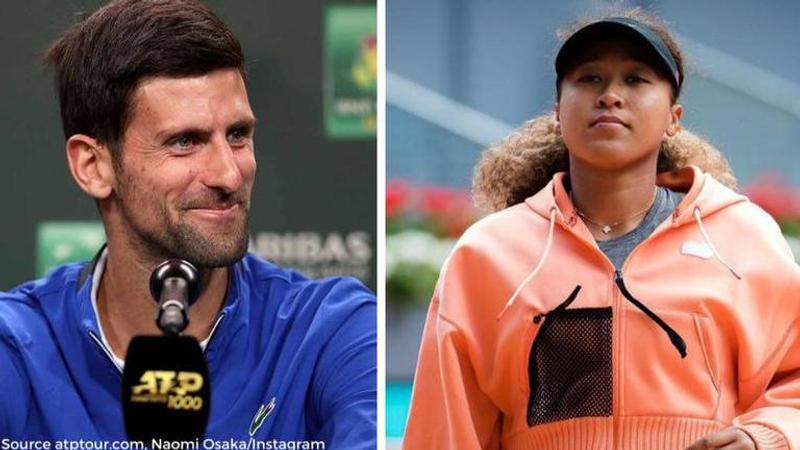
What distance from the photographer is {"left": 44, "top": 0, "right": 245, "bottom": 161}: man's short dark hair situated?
8.22ft

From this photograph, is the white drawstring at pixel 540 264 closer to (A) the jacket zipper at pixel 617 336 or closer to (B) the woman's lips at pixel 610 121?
(A) the jacket zipper at pixel 617 336

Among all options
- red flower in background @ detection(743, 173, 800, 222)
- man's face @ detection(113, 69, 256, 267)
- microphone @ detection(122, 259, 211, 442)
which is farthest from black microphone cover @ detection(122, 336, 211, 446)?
red flower in background @ detection(743, 173, 800, 222)

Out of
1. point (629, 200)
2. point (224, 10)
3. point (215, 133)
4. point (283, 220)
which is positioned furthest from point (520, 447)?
point (224, 10)

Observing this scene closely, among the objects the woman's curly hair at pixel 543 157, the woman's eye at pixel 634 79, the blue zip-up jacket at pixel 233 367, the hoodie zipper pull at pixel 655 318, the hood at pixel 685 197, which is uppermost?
the woman's eye at pixel 634 79

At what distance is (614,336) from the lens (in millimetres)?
2326

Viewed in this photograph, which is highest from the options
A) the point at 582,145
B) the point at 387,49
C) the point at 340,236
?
the point at 387,49

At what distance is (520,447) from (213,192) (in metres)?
0.77

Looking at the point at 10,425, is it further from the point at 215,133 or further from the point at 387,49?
the point at 387,49

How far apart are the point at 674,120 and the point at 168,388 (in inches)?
40.8

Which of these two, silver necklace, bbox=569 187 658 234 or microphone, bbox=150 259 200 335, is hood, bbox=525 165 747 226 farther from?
microphone, bbox=150 259 200 335

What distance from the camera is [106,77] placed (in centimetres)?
250

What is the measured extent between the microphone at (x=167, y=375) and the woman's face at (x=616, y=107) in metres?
0.78

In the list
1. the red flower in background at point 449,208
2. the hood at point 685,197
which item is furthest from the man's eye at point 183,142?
the hood at point 685,197

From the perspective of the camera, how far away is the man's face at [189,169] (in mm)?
2521
